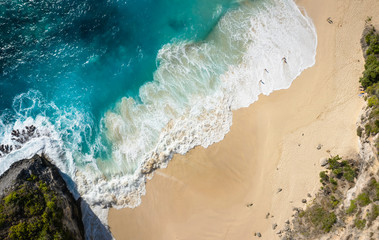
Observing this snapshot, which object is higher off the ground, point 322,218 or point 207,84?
point 207,84

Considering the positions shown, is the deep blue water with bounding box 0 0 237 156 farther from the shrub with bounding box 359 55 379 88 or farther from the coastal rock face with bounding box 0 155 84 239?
the shrub with bounding box 359 55 379 88

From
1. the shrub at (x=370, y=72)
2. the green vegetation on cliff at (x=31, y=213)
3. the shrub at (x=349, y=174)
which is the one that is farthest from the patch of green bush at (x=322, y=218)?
the green vegetation on cliff at (x=31, y=213)

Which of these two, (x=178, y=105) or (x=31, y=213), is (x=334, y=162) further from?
(x=31, y=213)

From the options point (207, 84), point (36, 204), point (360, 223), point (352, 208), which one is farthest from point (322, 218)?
point (36, 204)

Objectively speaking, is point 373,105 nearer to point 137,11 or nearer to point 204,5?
point 204,5

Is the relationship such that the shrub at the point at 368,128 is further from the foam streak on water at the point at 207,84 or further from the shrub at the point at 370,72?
the foam streak on water at the point at 207,84

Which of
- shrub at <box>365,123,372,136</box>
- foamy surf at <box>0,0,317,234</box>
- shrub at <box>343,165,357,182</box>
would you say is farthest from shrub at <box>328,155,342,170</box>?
foamy surf at <box>0,0,317,234</box>

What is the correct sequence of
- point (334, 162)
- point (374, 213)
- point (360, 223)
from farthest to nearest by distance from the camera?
point (334, 162), point (360, 223), point (374, 213)
